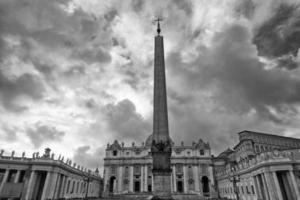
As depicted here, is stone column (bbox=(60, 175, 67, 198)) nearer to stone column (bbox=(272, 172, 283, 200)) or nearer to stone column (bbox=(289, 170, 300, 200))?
stone column (bbox=(272, 172, 283, 200))

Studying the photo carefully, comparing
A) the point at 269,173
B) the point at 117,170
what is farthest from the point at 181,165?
the point at 269,173

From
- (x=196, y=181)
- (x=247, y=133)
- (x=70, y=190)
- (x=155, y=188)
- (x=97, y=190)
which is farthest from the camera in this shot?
(x=97, y=190)

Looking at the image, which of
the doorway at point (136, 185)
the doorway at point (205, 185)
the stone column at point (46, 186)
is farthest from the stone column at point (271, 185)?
the doorway at point (136, 185)

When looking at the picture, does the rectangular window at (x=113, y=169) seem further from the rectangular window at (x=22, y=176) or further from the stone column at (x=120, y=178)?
the rectangular window at (x=22, y=176)

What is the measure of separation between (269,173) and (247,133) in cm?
2502

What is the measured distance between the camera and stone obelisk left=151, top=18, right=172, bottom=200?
18906 mm

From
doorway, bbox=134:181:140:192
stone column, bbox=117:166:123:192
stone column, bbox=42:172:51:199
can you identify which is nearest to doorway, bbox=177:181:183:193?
doorway, bbox=134:181:140:192

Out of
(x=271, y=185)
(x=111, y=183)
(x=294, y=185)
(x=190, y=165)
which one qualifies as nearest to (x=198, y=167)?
(x=190, y=165)

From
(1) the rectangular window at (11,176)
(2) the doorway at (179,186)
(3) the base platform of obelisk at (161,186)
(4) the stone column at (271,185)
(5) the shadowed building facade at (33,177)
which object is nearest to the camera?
(3) the base platform of obelisk at (161,186)

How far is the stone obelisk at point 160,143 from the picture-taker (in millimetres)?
18906

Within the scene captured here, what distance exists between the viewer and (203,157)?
181 feet

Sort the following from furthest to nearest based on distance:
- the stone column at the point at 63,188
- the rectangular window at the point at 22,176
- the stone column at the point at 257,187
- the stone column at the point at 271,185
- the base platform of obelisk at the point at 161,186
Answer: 1. the stone column at the point at 63,188
2. the rectangular window at the point at 22,176
3. the stone column at the point at 257,187
4. the stone column at the point at 271,185
5. the base platform of obelisk at the point at 161,186

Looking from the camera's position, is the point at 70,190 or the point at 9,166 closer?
the point at 9,166

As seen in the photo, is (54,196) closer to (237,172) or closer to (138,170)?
(138,170)
